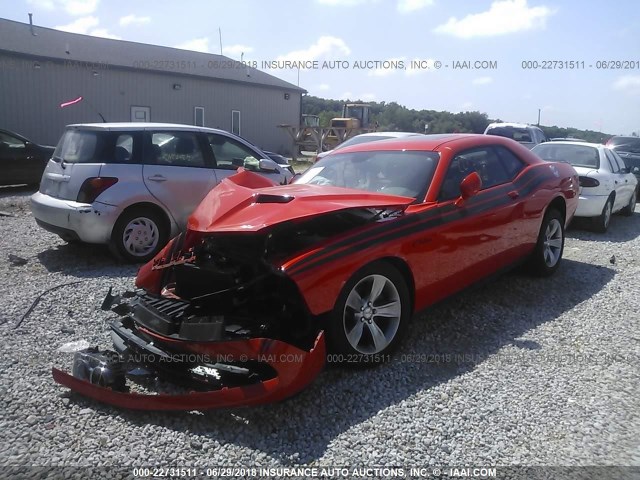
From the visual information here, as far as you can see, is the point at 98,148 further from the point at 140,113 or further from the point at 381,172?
the point at 140,113

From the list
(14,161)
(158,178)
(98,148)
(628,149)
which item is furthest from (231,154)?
(628,149)

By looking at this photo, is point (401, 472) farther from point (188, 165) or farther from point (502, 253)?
point (188, 165)

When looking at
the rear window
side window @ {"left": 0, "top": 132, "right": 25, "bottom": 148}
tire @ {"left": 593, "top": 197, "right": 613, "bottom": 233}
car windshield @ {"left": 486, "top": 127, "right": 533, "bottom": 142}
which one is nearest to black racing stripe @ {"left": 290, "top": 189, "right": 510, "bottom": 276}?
the rear window

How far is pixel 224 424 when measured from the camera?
3074 mm

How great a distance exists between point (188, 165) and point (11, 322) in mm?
3080

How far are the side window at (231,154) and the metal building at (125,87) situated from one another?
1011 cm

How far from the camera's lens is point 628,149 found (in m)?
14.7

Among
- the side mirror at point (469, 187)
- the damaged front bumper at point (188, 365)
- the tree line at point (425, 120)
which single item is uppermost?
the tree line at point (425, 120)

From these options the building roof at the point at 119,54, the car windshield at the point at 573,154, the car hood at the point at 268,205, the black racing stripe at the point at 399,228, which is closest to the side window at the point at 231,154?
the car hood at the point at 268,205

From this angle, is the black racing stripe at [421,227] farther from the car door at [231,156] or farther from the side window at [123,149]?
the side window at [123,149]

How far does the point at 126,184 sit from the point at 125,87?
1694cm

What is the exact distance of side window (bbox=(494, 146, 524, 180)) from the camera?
532 cm

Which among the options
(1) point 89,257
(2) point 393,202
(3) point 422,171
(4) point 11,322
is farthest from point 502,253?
(1) point 89,257

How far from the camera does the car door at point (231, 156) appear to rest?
7.16m
